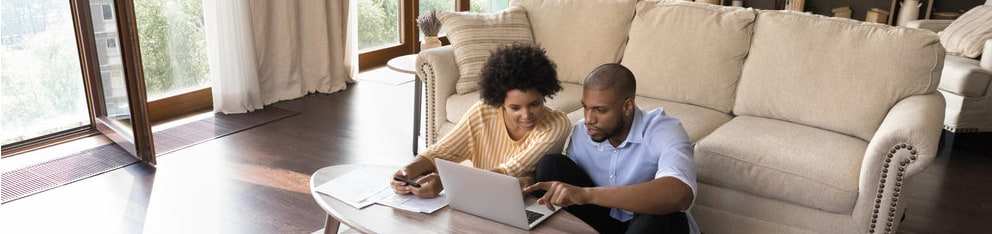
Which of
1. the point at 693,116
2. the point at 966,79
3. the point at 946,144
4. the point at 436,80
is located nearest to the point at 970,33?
the point at 966,79

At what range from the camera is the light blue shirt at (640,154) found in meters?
1.78

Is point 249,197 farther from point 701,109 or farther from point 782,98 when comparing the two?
point 782,98

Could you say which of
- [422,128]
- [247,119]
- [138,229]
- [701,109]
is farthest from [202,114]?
[701,109]

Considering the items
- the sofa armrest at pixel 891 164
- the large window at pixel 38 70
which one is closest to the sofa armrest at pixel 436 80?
the sofa armrest at pixel 891 164

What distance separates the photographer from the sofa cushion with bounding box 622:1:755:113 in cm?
285

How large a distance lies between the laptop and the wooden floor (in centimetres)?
99

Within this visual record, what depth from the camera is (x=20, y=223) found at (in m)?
2.50

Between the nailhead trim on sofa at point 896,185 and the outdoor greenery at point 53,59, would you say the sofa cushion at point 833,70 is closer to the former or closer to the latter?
the nailhead trim on sofa at point 896,185

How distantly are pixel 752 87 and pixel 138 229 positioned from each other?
2.29 metres

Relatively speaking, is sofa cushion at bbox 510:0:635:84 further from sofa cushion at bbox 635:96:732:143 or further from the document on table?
the document on table

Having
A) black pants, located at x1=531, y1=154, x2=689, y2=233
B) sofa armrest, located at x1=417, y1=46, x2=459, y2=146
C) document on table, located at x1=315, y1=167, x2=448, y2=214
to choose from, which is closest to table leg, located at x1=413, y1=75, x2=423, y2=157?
sofa armrest, located at x1=417, y1=46, x2=459, y2=146

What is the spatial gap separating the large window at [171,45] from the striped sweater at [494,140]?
7.46 feet

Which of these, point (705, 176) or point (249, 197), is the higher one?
point (705, 176)

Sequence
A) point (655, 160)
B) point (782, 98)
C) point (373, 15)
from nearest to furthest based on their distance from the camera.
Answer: point (655, 160)
point (782, 98)
point (373, 15)
